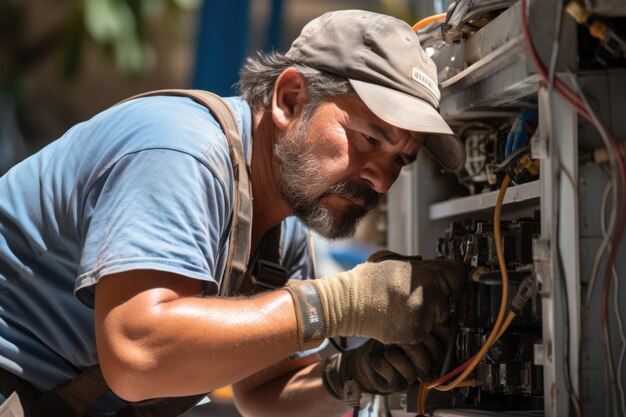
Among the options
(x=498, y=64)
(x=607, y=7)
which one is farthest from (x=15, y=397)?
(x=607, y=7)

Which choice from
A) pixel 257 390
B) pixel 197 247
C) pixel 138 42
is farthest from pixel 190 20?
pixel 197 247

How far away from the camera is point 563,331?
4.96 ft

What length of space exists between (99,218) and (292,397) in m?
1.11

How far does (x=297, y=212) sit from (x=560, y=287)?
836 mm

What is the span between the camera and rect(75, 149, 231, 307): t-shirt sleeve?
5.42ft

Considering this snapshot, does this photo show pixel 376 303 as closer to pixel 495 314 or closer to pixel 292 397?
pixel 495 314

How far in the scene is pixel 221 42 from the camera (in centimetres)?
548

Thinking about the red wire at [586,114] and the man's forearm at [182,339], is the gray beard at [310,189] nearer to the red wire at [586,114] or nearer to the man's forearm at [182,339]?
the man's forearm at [182,339]

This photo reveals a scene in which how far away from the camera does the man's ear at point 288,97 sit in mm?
2127

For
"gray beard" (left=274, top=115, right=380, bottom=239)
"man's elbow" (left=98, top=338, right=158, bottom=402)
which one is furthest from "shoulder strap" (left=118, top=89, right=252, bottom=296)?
"man's elbow" (left=98, top=338, right=158, bottom=402)

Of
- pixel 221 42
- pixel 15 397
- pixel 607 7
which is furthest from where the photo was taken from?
pixel 221 42

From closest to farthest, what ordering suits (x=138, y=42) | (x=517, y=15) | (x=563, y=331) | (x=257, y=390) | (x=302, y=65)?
(x=563, y=331), (x=517, y=15), (x=302, y=65), (x=257, y=390), (x=138, y=42)

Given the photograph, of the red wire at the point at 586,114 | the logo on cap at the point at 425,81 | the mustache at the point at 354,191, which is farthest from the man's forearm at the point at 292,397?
the red wire at the point at 586,114

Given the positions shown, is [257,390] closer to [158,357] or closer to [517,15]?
[158,357]
